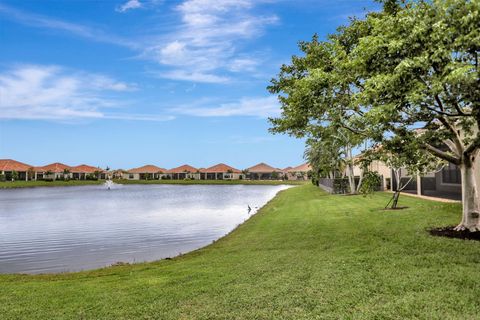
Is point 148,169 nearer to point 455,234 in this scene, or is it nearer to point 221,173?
point 221,173

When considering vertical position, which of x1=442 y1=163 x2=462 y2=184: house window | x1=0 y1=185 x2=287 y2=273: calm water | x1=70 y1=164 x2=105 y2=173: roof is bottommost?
x1=0 y1=185 x2=287 y2=273: calm water

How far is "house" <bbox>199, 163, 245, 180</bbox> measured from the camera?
13812 cm

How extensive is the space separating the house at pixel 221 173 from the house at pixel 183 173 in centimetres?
224

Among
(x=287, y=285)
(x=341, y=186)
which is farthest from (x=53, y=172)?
(x=287, y=285)

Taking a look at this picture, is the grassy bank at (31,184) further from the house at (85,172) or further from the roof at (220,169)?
the roof at (220,169)

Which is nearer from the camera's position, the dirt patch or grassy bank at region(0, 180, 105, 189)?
the dirt patch

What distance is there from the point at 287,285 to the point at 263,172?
13101 centimetres

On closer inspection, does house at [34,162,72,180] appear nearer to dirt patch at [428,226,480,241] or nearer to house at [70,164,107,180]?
house at [70,164,107,180]

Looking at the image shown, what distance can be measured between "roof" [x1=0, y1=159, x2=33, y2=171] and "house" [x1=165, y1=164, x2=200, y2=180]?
46.2 meters

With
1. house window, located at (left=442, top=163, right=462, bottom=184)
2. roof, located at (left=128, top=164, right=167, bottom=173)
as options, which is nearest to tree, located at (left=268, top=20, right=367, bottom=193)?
house window, located at (left=442, top=163, right=462, bottom=184)

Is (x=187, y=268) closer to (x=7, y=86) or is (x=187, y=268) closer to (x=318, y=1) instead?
(x=318, y=1)

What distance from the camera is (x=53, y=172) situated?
4899 inches

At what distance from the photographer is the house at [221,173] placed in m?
138

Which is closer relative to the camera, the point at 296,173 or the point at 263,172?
the point at 296,173
